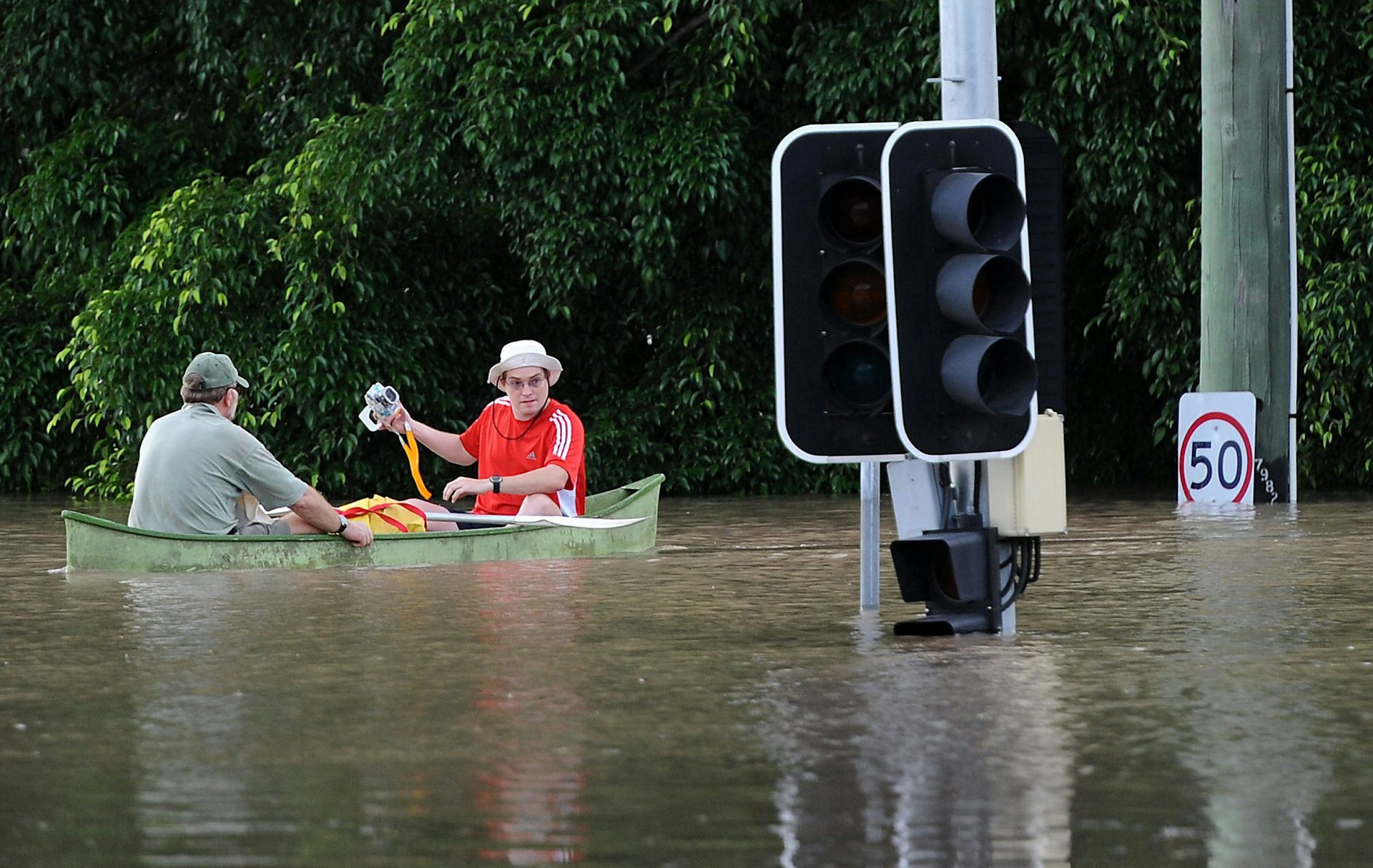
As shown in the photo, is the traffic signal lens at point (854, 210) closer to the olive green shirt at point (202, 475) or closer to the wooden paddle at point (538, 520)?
the olive green shirt at point (202, 475)

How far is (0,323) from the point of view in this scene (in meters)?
26.0

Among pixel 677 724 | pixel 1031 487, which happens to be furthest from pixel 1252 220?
pixel 677 724

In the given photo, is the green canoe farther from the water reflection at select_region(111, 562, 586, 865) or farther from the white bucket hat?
the water reflection at select_region(111, 562, 586, 865)

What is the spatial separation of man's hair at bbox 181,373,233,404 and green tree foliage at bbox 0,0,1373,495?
879 cm

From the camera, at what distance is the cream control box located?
9.27m

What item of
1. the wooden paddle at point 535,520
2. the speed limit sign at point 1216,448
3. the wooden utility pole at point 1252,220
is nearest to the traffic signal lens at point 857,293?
the wooden paddle at point 535,520

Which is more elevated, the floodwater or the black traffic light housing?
the black traffic light housing

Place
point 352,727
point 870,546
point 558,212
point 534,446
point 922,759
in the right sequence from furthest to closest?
point 558,212 → point 534,446 → point 870,546 → point 352,727 → point 922,759

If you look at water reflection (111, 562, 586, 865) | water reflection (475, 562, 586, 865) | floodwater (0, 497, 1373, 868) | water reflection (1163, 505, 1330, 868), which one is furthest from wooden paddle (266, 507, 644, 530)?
water reflection (1163, 505, 1330, 868)

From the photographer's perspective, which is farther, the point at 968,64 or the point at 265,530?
the point at 265,530

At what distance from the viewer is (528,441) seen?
49.0ft

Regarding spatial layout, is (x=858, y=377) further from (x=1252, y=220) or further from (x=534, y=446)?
(x=1252, y=220)

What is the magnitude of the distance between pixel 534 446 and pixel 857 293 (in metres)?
6.34

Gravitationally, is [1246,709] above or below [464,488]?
below
